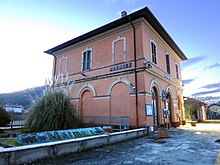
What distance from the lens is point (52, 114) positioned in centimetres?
857

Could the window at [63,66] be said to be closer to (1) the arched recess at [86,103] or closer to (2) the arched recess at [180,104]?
(1) the arched recess at [86,103]

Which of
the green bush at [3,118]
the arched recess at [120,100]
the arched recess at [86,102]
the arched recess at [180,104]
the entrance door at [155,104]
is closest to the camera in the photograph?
the green bush at [3,118]

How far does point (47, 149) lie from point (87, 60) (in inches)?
398

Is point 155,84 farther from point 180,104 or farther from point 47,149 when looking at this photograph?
point 47,149

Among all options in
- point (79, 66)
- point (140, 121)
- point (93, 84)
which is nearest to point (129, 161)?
point (140, 121)

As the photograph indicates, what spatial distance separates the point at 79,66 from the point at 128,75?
18.1 ft

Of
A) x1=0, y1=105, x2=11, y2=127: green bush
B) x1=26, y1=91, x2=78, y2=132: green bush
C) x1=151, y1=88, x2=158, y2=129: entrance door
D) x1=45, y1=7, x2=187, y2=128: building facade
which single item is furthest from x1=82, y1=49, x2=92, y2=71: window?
A: x1=0, y1=105, x2=11, y2=127: green bush

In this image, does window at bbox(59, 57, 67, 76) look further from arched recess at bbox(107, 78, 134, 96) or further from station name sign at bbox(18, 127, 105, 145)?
station name sign at bbox(18, 127, 105, 145)

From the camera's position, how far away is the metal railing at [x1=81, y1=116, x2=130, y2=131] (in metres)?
10.5

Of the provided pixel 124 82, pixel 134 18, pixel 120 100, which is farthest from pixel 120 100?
pixel 134 18

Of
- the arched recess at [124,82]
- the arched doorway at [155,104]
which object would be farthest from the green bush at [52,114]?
the arched doorway at [155,104]

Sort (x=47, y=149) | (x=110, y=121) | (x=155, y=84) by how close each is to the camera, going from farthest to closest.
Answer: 1. (x=155, y=84)
2. (x=110, y=121)
3. (x=47, y=149)

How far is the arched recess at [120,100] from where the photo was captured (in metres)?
10.8

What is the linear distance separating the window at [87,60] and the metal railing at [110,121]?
4.31 metres
